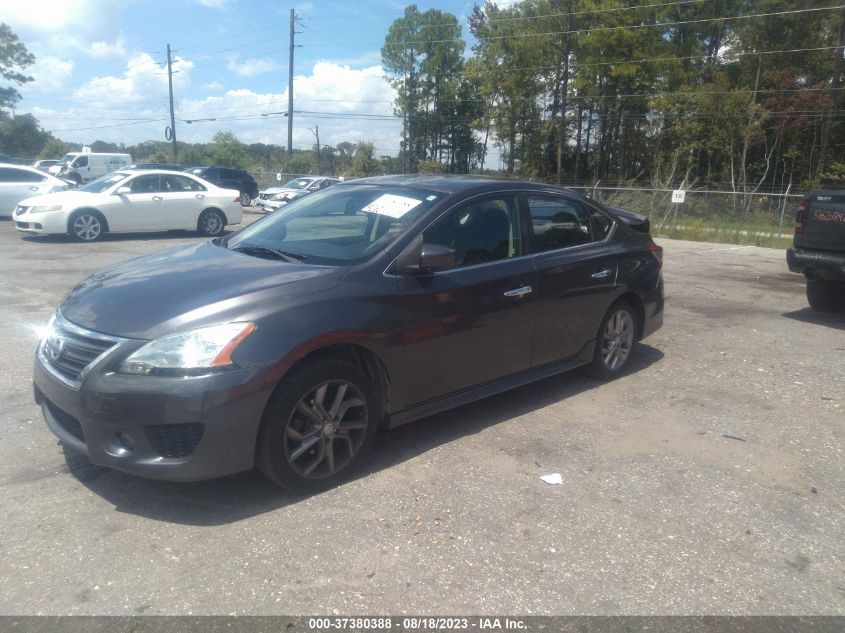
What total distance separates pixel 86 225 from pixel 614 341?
39.1 feet

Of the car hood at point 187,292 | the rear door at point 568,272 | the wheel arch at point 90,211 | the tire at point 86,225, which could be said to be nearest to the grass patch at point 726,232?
the rear door at point 568,272

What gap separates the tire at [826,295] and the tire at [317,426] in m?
6.98

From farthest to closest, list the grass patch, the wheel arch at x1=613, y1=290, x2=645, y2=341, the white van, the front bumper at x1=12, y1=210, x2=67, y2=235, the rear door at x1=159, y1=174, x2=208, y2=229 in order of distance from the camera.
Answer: the white van < the grass patch < the rear door at x1=159, y1=174, x2=208, y2=229 < the front bumper at x1=12, y1=210, x2=67, y2=235 < the wheel arch at x1=613, y1=290, x2=645, y2=341

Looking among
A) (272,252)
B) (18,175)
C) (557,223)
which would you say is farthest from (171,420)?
(18,175)

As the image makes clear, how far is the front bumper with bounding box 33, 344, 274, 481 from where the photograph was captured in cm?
321

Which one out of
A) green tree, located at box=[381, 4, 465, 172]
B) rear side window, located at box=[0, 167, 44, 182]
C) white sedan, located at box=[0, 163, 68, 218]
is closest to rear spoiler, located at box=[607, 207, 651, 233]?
white sedan, located at box=[0, 163, 68, 218]

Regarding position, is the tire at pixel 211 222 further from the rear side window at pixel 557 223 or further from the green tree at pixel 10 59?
the green tree at pixel 10 59

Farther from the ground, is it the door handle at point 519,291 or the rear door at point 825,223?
the rear door at point 825,223

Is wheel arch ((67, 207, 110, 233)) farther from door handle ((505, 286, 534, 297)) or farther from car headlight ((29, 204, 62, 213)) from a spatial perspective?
door handle ((505, 286, 534, 297))

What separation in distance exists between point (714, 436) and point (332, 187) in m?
3.29

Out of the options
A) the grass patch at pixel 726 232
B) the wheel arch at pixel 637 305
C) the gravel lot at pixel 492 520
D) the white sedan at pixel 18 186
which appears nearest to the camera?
the gravel lot at pixel 492 520

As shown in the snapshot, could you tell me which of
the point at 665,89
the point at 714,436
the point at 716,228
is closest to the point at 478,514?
the point at 714,436

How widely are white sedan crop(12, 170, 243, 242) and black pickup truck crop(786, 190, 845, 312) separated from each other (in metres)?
12.1

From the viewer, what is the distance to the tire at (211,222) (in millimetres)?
15633
